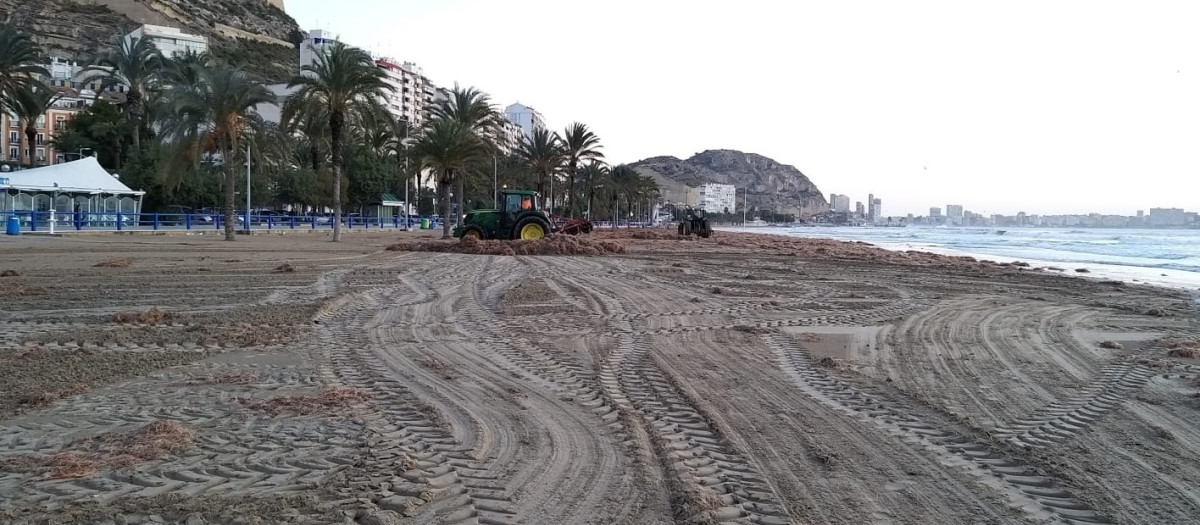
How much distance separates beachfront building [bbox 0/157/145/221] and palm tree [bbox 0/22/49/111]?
4481 millimetres

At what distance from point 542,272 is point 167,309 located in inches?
347

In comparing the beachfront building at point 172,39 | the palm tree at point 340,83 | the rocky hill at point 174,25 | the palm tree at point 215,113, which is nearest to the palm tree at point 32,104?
the palm tree at point 215,113

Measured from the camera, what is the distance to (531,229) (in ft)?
89.6

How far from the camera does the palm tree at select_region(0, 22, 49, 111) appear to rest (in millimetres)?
35469

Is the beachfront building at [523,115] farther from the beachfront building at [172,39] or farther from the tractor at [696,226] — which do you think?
the tractor at [696,226]

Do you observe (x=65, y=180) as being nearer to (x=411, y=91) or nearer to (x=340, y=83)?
(x=340, y=83)

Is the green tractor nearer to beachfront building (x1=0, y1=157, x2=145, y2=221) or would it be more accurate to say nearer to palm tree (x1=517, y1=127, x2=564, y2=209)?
beachfront building (x1=0, y1=157, x2=145, y2=221)

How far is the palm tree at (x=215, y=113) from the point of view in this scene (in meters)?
29.2

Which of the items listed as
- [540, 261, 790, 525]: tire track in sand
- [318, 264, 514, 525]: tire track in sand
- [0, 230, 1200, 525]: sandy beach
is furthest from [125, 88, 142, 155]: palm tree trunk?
[540, 261, 790, 525]: tire track in sand

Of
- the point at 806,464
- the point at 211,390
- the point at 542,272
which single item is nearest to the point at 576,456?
the point at 806,464

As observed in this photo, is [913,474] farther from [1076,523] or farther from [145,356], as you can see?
[145,356]

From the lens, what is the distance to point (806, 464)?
4.29 meters

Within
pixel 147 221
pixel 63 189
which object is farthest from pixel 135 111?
pixel 63 189

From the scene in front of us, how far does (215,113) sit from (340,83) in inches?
188
